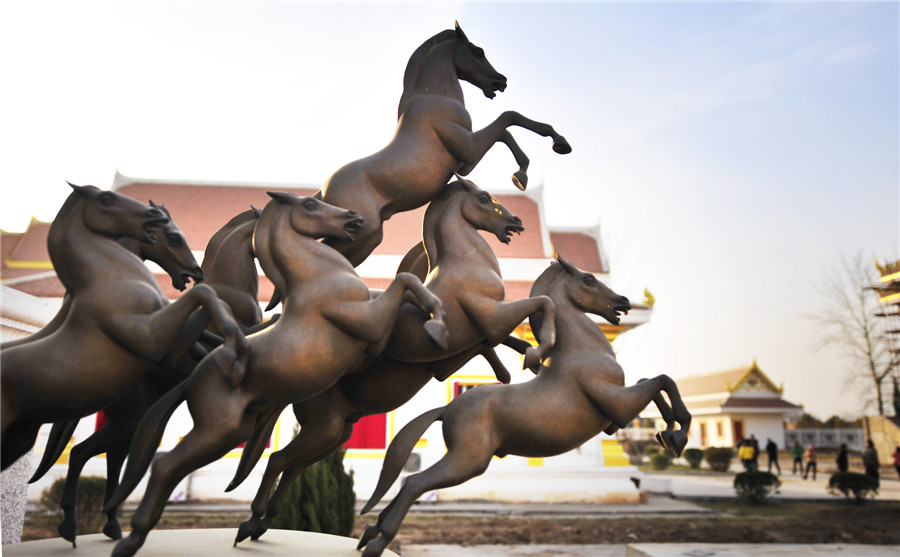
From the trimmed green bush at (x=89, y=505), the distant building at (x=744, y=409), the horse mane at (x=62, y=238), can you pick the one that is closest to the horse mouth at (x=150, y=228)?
the horse mane at (x=62, y=238)

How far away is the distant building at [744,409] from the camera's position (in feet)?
116

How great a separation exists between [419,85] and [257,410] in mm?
1783

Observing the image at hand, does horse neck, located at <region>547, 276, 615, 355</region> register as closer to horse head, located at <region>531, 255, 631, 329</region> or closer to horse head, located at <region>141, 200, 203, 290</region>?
horse head, located at <region>531, 255, 631, 329</region>

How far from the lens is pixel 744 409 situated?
35.2 m

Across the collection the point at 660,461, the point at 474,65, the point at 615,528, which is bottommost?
the point at 660,461

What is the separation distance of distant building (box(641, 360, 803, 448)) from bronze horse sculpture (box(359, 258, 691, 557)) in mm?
33484

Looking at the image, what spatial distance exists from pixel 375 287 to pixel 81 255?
11920mm

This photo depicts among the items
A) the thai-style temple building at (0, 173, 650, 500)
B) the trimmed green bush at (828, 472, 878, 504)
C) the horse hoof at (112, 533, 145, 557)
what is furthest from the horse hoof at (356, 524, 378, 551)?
the trimmed green bush at (828, 472, 878, 504)

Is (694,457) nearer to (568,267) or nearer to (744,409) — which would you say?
(744,409)

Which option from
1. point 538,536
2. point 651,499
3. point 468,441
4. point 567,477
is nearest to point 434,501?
point 567,477

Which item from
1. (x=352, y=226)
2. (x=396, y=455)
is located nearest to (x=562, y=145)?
(x=352, y=226)

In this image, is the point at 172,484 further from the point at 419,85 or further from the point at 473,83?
the point at 473,83

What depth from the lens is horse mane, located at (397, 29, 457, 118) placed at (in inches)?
125

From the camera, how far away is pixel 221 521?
1011 cm
